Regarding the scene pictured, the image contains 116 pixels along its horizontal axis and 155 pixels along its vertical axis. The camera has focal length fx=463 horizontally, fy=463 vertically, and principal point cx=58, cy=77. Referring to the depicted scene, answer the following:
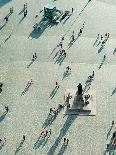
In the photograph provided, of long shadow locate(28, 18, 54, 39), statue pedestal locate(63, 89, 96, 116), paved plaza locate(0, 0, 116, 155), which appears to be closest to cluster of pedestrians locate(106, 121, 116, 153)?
paved plaza locate(0, 0, 116, 155)

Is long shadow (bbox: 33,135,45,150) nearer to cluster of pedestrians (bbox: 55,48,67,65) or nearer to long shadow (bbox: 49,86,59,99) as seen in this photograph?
long shadow (bbox: 49,86,59,99)

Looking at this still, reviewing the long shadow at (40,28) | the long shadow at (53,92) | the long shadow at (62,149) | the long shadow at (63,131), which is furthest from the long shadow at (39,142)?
the long shadow at (40,28)

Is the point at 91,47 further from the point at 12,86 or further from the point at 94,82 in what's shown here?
the point at 12,86

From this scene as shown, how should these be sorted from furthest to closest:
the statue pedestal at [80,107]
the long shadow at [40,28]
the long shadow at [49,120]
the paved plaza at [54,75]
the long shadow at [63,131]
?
the long shadow at [40,28], the statue pedestal at [80,107], the long shadow at [49,120], the paved plaza at [54,75], the long shadow at [63,131]

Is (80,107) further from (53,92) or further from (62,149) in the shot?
(62,149)

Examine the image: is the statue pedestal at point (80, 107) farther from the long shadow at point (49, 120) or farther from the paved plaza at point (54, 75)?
the long shadow at point (49, 120)

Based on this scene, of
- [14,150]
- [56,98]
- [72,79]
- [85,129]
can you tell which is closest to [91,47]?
[72,79]
